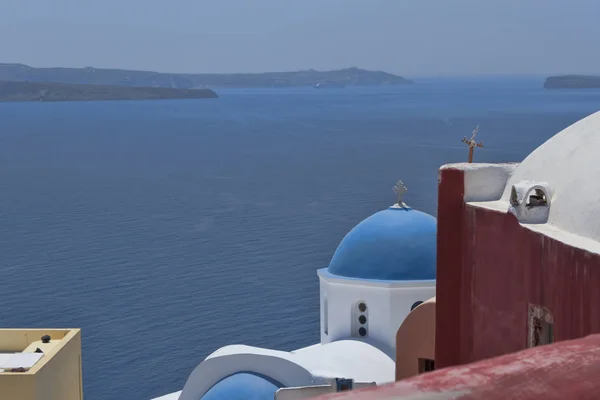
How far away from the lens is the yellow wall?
11641 millimetres

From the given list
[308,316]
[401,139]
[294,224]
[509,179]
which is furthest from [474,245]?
[401,139]

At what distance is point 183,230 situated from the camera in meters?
47.1

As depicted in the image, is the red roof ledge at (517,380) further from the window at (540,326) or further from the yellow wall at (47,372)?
the yellow wall at (47,372)

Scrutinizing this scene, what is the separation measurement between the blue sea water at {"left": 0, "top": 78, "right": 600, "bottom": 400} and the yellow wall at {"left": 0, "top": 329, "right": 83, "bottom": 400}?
1144 cm

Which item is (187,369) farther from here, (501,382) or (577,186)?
(501,382)

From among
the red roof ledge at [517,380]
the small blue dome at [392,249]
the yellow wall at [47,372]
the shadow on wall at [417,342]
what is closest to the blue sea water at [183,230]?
the small blue dome at [392,249]

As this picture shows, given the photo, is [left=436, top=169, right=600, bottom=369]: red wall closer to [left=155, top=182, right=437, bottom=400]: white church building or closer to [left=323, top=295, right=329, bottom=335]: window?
[left=155, top=182, right=437, bottom=400]: white church building

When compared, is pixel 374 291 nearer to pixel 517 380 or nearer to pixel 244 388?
pixel 244 388

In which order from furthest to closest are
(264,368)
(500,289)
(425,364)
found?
1. (264,368)
2. (425,364)
3. (500,289)

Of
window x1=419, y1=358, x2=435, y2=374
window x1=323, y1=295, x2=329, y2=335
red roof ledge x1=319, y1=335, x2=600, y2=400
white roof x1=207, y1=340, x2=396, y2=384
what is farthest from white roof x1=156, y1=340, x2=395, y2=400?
red roof ledge x1=319, y1=335, x2=600, y2=400

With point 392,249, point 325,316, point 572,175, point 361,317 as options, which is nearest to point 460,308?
point 572,175

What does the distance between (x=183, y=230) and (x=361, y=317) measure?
31389 millimetres

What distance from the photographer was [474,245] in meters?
7.91

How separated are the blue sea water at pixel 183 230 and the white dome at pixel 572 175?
18.6 metres
